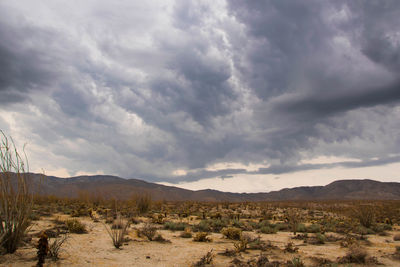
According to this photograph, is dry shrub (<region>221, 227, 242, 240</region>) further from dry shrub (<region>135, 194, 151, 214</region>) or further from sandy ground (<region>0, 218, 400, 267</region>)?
dry shrub (<region>135, 194, 151, 214</region>)

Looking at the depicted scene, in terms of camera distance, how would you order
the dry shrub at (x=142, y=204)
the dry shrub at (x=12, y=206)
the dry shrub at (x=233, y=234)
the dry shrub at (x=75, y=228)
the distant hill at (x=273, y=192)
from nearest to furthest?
1. the dry shrub at (x=12, y=206)
2. the dry shrub at (x=75, y=228)
3. the dry shrub at (x=233, y=234)
4. the dry shrub at (x=142, y=204)
5. the distant hill at (x=273, y=192)

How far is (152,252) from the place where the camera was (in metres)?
9.44

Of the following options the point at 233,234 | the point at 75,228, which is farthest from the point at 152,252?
the point at 75,228

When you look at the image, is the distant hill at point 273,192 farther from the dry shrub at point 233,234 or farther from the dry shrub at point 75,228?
the dry shrub at point 233,234

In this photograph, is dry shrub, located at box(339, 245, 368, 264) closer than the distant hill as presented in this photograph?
Yes

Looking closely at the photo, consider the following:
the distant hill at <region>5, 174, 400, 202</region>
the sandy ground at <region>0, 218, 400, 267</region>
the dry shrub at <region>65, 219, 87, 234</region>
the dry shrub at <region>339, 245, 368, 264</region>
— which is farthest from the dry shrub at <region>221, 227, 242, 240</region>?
the distant hill at <region>5, 174, 400, 202</region>

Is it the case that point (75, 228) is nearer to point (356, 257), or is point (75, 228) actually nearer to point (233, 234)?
point (233, 234)

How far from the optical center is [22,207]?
745 cm

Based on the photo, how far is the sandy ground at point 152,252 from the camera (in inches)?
302

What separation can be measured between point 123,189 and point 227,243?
88867 mm

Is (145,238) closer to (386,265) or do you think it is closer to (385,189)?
(386,265)

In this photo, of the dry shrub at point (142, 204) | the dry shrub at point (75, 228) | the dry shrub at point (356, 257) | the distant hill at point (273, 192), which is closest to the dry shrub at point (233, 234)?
the dry shrub at point (356, 257)

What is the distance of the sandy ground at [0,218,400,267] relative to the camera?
768 cm

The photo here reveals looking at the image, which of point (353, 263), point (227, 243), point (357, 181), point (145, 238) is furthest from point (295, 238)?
point (357, 181)
